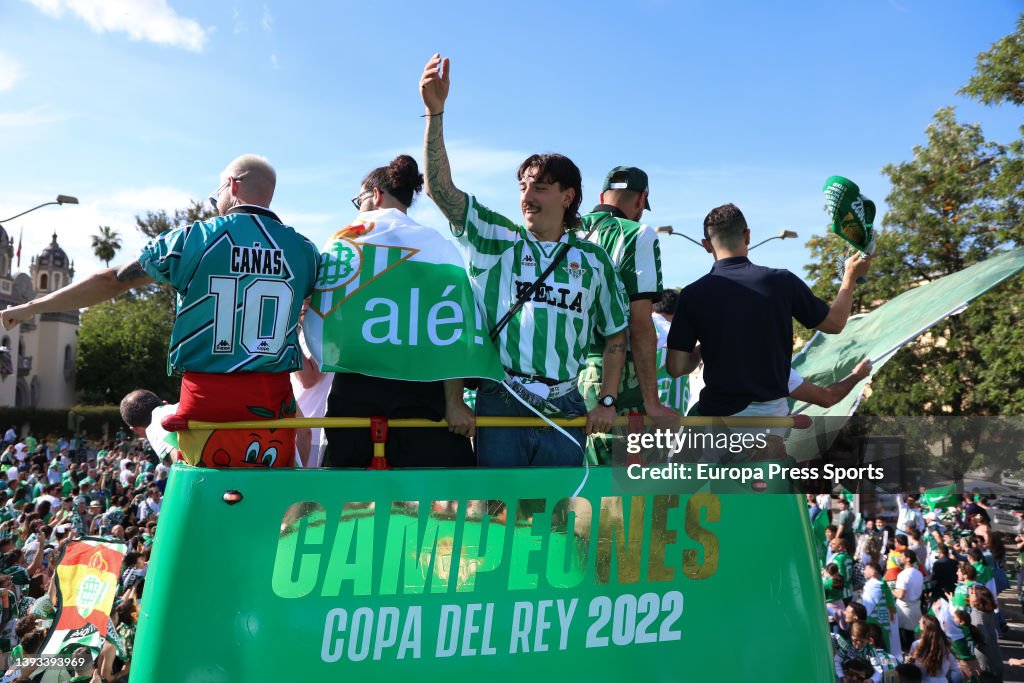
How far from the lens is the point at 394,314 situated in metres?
3.06

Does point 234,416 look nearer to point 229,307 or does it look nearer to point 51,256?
point 229,307

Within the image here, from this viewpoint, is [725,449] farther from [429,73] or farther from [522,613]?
[429,73]

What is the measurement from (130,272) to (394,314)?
0.98 m

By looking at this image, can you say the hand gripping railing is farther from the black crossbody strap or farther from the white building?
the white building

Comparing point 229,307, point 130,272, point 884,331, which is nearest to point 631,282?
point 229,307

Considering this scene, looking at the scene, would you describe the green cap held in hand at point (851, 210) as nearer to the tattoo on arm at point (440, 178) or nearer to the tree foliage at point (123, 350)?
the tattoo on arm at point (440, 178)

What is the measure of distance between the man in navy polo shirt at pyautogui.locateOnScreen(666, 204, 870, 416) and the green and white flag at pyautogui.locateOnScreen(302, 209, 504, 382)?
1099 millimetres

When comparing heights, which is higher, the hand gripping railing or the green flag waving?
the hand gripping railing

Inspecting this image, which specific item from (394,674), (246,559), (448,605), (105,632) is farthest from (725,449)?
(105,632)

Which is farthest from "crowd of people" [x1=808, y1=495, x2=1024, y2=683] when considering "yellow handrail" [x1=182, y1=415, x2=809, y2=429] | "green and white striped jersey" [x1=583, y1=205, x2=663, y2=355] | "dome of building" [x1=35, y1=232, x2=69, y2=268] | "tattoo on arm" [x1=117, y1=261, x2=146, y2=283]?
"dome of building" [x1=35, y1=232, x2=69, y2=268]

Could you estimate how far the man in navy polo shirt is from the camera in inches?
148

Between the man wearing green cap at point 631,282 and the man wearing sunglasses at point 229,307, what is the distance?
125 cm

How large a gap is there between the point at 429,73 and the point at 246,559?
1.88m

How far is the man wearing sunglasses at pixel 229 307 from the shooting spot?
115 inches
